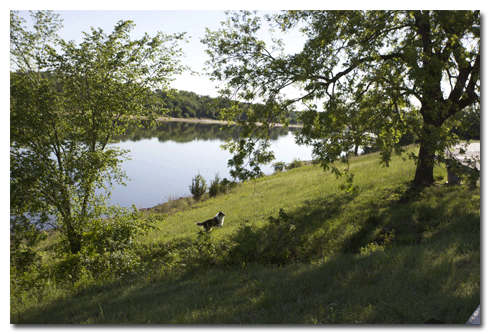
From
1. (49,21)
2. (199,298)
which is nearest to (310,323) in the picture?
(199,298)

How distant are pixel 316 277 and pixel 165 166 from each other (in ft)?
68.3

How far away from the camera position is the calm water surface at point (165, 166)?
17359 mm

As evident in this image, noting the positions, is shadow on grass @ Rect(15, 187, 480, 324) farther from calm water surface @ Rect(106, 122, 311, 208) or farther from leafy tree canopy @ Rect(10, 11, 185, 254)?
calm water surface @ Rect(106, 122, 311, 208)

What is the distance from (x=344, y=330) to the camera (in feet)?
11.6

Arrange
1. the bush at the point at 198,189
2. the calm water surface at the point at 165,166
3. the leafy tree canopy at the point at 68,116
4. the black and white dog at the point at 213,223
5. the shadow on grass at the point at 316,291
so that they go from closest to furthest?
the shadow on grass at the point at 316,291, the leafy tree canopy at the point at 68,116, the black and white dog at the point at 213,223, the bush at the point at 198,189, the calm water surface at the point at 165,166

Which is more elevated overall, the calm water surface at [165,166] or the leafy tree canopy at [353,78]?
the leafy tree canopy at [353,78]

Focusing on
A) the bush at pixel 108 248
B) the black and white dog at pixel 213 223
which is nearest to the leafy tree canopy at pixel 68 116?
the bush at pixel 108 248

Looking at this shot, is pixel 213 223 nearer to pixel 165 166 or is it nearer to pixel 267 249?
pixel 267 249

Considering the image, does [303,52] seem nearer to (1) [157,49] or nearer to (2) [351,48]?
(2) [351,48]

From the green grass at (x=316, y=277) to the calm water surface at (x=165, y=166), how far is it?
8.52ft

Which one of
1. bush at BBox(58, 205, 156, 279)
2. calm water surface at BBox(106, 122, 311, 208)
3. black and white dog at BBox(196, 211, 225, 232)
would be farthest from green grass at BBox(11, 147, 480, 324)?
calm water surface at BBox(106, 122, 311, 208)

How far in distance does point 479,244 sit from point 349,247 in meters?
2.24

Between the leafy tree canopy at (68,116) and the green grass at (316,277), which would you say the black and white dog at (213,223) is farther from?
the leafy tree canopy at (68,116)

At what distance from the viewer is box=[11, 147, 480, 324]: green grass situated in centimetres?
374
